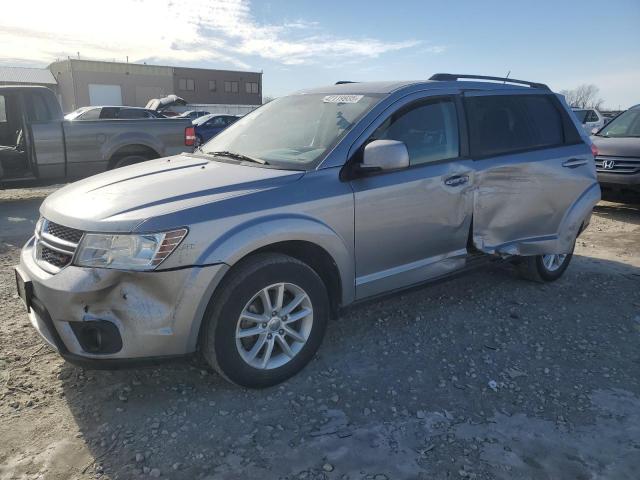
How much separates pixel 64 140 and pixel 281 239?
6343 mm

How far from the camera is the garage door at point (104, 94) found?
160ft

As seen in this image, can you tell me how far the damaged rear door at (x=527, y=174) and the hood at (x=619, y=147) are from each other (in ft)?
13.9

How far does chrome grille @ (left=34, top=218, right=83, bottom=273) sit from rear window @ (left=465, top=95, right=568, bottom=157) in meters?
2.89

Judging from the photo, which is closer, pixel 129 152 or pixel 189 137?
pixel 129 152

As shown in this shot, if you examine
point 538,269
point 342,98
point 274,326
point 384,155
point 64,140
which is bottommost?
point 538,269

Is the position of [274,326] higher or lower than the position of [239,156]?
lower

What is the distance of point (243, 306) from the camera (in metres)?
2.78

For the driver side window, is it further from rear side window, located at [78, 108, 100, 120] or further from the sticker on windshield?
rear side window, located at [78, 108, 100, 120]

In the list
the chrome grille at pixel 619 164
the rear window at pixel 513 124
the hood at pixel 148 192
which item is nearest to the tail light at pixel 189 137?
the hood at pixel 148 192

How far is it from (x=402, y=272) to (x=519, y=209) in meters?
1.36

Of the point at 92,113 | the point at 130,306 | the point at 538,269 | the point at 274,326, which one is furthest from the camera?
the point at 92,113

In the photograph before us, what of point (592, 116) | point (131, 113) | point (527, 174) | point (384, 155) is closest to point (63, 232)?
point (384, 155)

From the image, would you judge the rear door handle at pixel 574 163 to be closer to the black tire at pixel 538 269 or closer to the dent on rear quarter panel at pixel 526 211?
the dent on rear quarter panel at pixel 526 211

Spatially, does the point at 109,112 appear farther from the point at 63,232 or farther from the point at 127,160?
Answer: the point at 63,232
